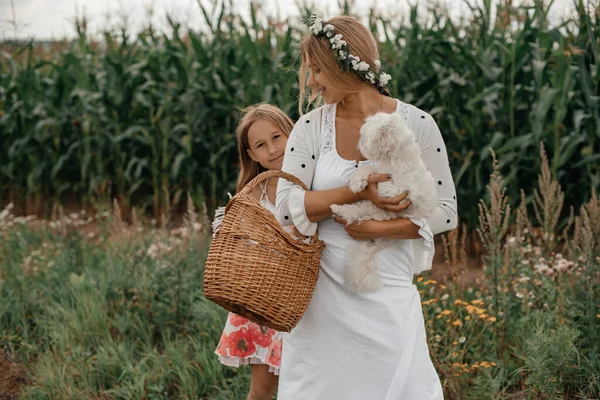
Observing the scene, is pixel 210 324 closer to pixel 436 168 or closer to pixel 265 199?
pixel 265 199

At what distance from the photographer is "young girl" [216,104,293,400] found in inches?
106

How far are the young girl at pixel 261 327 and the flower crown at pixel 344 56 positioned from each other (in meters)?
0.70

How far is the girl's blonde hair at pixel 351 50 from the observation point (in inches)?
79.4

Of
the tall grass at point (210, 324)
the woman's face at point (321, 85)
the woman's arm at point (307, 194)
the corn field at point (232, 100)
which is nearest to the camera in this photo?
the woman's arm at point (307, 194)

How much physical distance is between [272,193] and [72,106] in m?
5.73

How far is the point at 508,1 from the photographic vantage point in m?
5.55

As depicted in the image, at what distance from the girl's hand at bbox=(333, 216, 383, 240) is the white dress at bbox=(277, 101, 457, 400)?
68 mm

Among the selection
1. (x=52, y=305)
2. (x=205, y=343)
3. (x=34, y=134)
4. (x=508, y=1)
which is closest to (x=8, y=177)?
(x=34, y=134)

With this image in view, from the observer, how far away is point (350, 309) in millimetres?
2062

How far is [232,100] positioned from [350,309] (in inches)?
188

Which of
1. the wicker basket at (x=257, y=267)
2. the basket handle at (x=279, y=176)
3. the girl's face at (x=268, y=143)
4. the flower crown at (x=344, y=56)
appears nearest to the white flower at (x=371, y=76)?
the flower crown at (x=344, y=56)

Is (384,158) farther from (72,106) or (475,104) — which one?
(72,106)

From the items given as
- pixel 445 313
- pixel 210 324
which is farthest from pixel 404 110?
pixel 210 324

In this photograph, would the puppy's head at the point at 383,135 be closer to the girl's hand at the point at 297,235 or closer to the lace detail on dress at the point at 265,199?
the girl's hand at the point at 297,235
